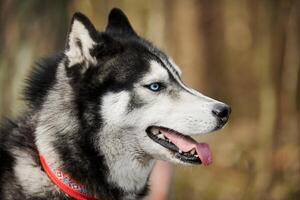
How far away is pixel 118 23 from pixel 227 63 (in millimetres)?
4517

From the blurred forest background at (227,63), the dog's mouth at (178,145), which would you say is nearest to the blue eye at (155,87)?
the dog's mouth at (178,145)

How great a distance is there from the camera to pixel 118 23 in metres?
5.96

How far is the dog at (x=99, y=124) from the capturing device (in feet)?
17.0

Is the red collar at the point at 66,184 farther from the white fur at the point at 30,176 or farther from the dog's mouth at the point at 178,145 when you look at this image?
the dog's mouth at the point at 178,145

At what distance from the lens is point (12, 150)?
17.5 ft

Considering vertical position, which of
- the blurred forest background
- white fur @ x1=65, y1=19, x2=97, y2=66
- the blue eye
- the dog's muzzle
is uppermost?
white fur @ x1=65, y1=19, x2=97, y2=66

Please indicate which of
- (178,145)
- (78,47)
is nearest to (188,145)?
(178,145)

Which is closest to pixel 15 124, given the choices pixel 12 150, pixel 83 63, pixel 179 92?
pixel 12 150

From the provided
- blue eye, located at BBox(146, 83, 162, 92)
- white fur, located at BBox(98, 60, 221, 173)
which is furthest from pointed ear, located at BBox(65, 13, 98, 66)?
blue eye, located at BBox(146, 83, 162, 92)

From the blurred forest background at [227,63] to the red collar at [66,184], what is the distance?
15.5 ft

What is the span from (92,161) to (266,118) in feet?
16.5

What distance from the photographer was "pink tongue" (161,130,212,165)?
5.30 meters

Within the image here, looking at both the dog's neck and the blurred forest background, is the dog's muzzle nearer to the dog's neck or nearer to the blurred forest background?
the dog's neck

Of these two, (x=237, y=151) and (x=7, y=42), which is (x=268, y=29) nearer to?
(x=237, y=151)
